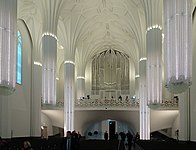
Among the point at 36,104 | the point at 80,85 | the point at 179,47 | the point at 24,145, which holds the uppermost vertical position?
the point at 179,47

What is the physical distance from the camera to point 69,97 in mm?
31406

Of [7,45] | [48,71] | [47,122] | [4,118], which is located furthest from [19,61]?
[7,45]

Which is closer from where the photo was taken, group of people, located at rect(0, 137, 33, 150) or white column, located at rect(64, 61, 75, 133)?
group of people, located at rect(0, 137, 33, 150)

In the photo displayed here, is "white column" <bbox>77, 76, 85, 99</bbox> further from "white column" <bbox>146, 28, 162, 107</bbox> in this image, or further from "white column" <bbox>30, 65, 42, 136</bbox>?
"white column" <bbox>146, 28, 162, 107</bbox>

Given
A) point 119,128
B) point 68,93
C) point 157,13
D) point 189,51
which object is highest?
point 157,13

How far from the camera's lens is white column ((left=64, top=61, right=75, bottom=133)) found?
30688mm

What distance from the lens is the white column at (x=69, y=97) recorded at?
101 ft

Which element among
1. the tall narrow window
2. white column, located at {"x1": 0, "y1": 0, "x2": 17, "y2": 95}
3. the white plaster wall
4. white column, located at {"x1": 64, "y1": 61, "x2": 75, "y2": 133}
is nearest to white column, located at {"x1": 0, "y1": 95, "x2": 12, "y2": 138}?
the tall narrow window

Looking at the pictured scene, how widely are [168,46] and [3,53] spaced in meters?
7.06

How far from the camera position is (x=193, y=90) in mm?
22594

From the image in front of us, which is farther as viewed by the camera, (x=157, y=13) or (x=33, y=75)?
(x=33, y=75)

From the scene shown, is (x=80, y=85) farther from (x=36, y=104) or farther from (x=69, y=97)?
(x=36, y=104)

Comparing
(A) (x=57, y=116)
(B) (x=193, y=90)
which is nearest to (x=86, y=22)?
(A) (x=57, y=116)

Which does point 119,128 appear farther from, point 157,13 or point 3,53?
point 3,53
